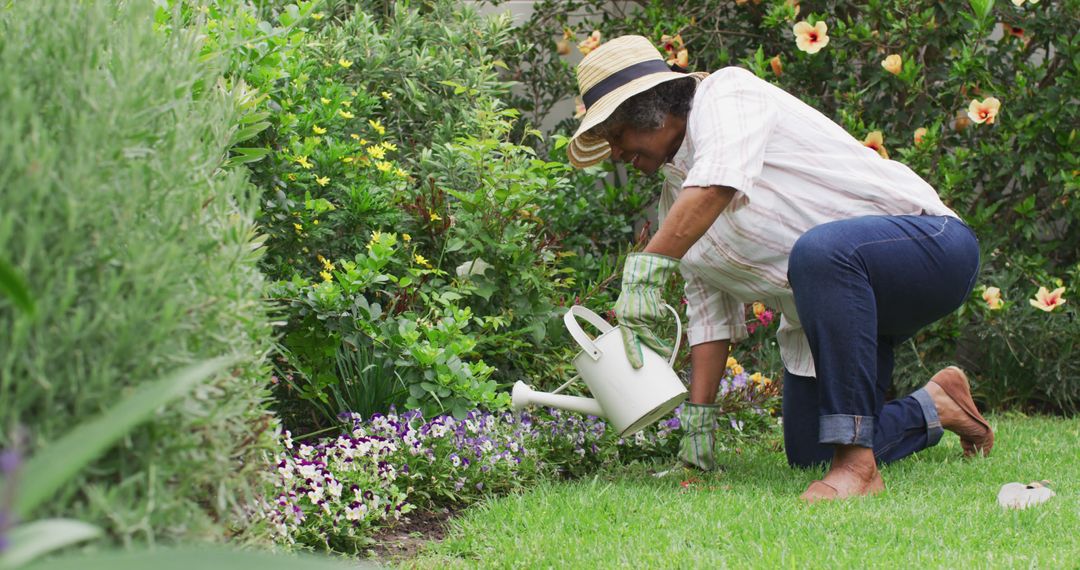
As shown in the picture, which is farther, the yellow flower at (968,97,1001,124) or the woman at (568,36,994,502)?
the yellow flower at (968,97,1001,124)

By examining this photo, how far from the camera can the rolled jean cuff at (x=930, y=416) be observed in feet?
11.0

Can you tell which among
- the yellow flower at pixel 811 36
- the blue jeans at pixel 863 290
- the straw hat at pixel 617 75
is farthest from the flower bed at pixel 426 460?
the yellow flower at pixel 811 36

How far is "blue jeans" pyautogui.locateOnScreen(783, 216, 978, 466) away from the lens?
279cm

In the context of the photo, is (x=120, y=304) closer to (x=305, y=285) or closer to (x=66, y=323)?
(x=66, y=323)

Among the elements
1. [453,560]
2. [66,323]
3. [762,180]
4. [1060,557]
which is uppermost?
[66,323]

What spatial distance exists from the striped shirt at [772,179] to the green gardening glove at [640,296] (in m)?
0.25

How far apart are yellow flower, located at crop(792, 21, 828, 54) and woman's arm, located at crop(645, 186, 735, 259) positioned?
77.0 inches

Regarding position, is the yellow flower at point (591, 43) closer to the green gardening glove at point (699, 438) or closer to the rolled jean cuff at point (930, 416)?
the green gardening glove at point (699, 438)

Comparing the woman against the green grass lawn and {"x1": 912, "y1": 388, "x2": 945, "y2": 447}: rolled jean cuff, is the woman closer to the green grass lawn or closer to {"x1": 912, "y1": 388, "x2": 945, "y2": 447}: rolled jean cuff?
{"x1": 912, "y1": 388, "x2": 945, "y2": 447}: rolled jean cuff

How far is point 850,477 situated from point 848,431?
126 millimetres

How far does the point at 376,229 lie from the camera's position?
11.5ft

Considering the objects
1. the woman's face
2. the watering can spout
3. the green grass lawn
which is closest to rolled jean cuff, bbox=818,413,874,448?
the green grass lawn

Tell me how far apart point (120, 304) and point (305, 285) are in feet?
5.93

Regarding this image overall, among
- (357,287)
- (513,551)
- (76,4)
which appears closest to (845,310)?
(513,551)
